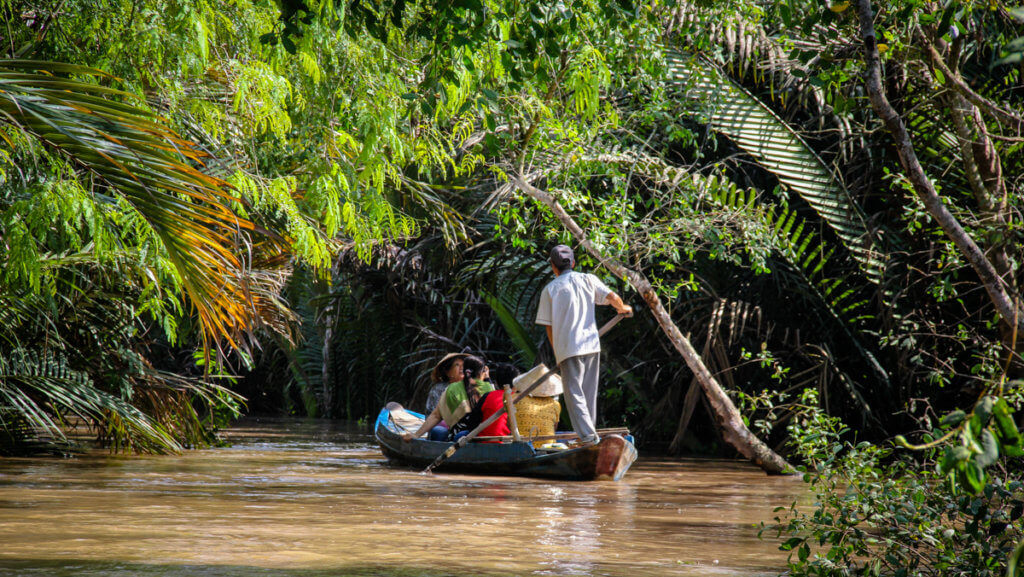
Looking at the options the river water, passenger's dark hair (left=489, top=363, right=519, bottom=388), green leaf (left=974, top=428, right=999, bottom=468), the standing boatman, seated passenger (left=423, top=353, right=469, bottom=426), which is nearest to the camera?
green leaf (left=974, top=428, right=999, bottom=468)

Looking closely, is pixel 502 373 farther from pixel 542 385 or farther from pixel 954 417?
pixel 954 417

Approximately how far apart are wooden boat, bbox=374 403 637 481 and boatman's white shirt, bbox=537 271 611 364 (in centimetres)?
90

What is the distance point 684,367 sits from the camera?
44.4ft

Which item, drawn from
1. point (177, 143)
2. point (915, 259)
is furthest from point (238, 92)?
point (915, 259)

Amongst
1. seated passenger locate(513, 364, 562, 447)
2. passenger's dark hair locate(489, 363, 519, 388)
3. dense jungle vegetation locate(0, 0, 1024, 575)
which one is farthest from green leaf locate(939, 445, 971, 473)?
passenger's dark hair locate(489, 363, 519, 388)

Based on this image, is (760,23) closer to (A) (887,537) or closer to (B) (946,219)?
(B) (946,219)

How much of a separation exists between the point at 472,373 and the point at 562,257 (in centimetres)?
204

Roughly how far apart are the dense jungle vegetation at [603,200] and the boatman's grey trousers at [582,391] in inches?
42.1

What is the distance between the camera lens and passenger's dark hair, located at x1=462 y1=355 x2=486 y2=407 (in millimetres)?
11180

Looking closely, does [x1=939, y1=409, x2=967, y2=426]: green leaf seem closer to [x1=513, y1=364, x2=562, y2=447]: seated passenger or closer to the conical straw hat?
the conical straw hat

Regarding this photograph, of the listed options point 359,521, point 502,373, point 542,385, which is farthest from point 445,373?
point 359,521

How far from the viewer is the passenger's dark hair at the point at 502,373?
14.0 metres

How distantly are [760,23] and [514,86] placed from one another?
6.03 metres

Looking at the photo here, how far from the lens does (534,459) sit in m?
10.1
